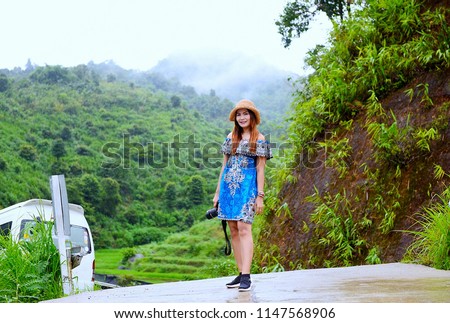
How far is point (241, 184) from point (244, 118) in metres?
0.53

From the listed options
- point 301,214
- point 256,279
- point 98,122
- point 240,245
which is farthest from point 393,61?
point 98,122

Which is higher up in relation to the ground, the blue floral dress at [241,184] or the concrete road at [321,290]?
the blue floral dress at [241,184]

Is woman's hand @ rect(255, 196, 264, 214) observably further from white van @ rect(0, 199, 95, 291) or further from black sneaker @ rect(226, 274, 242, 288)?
white van @ rect(0, 199, 95, 291)

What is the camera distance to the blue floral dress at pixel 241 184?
5242mm

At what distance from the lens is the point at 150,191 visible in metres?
47.1

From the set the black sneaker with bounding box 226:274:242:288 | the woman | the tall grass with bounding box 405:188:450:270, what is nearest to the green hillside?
the tall grass with bounding box 405:188:450:270

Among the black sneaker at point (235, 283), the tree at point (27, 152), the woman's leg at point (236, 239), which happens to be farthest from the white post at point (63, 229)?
the tree at point (27, 152)

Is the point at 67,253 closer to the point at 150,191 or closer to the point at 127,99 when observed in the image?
the point at 150,191

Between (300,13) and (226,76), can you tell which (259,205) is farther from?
(226,76)

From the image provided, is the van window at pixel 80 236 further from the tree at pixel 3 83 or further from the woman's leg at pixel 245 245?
the tree at pixel 3 83

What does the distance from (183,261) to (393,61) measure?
112ft

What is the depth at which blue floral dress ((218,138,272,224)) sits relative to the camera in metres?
5.24

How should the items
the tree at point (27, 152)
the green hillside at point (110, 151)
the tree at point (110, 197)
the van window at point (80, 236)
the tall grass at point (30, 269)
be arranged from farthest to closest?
the tree at point (27, 152) < the tree at point (110, 197) < the green hillside at point (110, 151) < the van window at point (80, 236) < the tall grass at point (30, 269)

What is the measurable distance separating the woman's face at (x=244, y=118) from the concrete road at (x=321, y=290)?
1.32m
